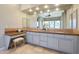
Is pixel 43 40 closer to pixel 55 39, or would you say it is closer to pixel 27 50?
pixel 55 39

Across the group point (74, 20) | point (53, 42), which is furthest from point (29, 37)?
point (74, 20)

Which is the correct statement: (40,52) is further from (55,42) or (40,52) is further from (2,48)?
(2,48)

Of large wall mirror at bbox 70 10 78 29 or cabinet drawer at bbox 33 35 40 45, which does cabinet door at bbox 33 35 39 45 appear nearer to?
cabinet drawer at bbox 33 35 40 45

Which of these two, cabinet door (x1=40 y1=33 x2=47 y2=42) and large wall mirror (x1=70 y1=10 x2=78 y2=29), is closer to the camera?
large wall mirror (x1=70 y1=10 x2=78 y2=29)

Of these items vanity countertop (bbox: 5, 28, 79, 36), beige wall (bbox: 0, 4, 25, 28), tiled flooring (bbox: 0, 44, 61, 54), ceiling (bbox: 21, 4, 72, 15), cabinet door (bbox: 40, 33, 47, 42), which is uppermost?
ceiling (bbox: 21, 4, 72, 15)

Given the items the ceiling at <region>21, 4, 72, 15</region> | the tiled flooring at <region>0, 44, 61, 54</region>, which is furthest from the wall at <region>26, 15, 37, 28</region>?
the tiled flooring at <region>0, 44, 61, 54</region>

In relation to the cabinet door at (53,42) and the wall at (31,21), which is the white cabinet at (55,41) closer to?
the cabinet door at (53,42)

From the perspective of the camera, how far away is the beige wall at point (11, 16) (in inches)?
61.7

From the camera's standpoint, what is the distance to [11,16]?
1.63 meters

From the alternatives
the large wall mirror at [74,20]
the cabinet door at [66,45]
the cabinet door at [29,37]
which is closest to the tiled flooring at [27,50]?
the cabinet door at [29,37]

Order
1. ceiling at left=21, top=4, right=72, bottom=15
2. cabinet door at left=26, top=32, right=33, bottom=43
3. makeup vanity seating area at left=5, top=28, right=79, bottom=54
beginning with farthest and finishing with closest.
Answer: cabinet door at left=26, top=32, right=33, bottom=43 → makeup vanity seating area at left=5, top=28, right=79, bottom=54 → ceiling at left=21, top=4, right=72, bottom=15

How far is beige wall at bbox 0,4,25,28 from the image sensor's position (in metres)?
1.57

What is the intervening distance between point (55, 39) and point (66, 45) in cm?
26
